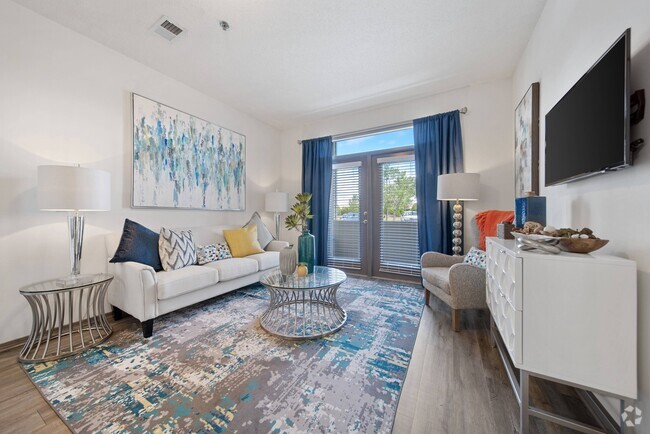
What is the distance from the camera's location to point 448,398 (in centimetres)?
137

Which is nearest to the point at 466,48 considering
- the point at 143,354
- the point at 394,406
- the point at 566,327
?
the point at 566,327

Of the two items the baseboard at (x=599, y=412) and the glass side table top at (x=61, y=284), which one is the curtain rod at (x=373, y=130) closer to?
the baseboard at (x=599, y=412)

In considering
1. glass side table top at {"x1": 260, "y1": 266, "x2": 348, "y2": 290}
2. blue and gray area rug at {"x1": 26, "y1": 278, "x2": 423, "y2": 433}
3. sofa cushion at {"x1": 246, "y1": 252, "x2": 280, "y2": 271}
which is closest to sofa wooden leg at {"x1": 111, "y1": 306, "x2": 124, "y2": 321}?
blue and gray area rug at {"x1": 26, "y1": 278, "x2": 423, "y2": 433}

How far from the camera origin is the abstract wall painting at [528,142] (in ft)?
7.03

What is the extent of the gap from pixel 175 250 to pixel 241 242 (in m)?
0.86

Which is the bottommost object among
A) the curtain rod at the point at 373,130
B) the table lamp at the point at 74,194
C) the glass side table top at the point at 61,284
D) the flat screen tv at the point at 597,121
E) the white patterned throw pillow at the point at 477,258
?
the glass side table top at the point at 61,284

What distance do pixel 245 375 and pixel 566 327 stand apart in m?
1.74

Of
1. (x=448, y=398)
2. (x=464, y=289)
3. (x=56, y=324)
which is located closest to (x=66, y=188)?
(x=56, y=324)

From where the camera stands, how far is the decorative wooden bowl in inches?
41.0

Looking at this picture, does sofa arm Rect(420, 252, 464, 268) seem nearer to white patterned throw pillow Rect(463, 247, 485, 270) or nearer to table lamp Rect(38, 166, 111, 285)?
white patterned throw pillow Rect(463, 247, 485, 270)

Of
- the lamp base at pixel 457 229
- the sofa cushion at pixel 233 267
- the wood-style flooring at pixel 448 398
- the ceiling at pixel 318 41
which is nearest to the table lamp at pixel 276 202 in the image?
the sofa cushion at pixel 233 267

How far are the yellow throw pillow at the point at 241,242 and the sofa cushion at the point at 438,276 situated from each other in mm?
2221

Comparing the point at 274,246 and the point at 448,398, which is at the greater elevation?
the point at 274,246

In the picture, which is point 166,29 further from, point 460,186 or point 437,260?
point 437,260
